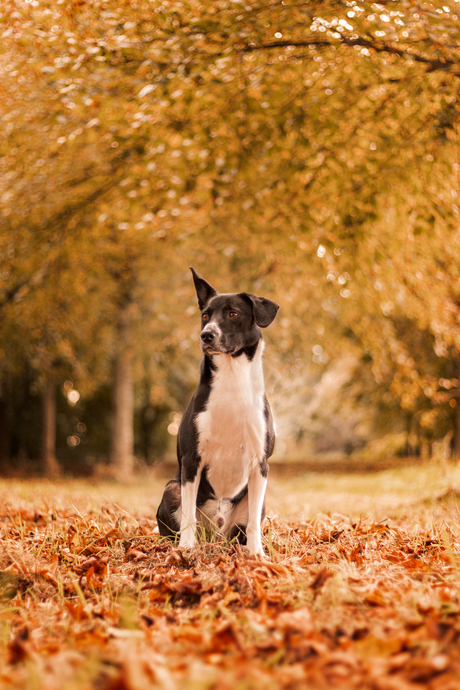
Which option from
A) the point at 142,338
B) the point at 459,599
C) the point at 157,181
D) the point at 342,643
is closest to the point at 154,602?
the point at 342,643

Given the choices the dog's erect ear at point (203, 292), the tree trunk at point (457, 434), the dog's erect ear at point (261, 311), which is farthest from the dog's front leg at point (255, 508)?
the tree trunk at point (457, 434)

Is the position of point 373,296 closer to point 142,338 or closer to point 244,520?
point 244,520

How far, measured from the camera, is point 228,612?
221 cm

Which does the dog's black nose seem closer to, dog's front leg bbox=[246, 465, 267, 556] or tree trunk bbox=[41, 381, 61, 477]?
dog's front leg bbox=[246, 465, 267, 556]

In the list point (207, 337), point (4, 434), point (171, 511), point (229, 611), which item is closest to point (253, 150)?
point (207, 337)

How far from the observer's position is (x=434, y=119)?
204 inches

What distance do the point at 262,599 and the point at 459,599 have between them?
817mm

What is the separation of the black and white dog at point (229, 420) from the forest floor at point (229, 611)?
31 cm

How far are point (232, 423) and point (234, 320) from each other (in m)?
0.64

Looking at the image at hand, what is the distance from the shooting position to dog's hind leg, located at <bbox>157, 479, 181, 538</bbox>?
3477mm

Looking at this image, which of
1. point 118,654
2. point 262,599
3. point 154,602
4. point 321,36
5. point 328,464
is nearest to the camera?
Result: point 118,654

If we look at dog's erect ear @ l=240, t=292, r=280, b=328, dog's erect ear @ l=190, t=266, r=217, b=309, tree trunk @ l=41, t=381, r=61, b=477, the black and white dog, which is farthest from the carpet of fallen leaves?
tree trunk @ l=41, t=381, r=61, b=477

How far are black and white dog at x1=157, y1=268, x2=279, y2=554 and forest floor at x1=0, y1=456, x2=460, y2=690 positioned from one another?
1.01 feet

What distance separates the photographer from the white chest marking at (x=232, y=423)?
3.22 metres
